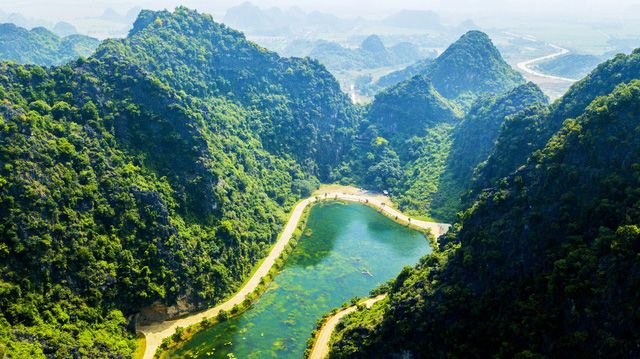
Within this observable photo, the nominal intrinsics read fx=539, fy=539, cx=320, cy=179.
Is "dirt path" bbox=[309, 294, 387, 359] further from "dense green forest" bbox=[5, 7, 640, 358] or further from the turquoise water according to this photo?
"dense green forest" bbox=[5, 7, 640, 358]

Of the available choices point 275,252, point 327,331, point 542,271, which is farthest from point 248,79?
point 542,271

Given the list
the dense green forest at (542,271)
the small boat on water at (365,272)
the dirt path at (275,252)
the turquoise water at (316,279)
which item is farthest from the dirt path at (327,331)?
the dirt path at (275,252)

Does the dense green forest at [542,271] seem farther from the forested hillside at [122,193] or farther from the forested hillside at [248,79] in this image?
the forested hillside at [248,79]

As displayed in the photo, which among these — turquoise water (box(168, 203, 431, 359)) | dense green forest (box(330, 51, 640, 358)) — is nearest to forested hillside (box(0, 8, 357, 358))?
turquoise water (box(168, 203, 431, 359))

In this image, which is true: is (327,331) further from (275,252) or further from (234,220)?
(234,220)

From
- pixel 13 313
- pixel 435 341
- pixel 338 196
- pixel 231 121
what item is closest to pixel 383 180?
pixel 338 196
